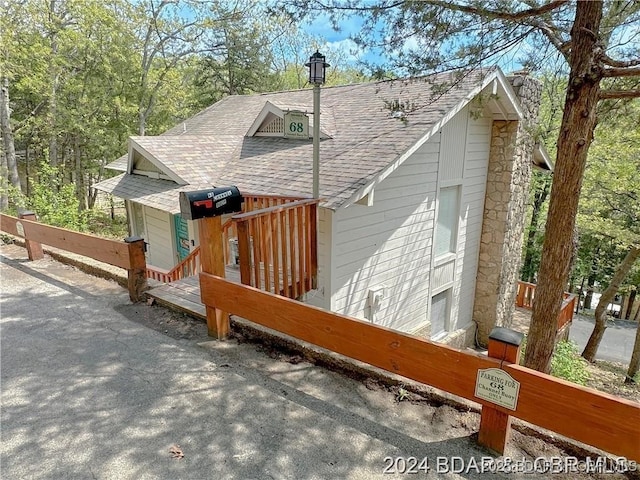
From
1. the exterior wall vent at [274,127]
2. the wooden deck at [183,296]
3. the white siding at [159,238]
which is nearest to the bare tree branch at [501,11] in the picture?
the wooden deck at [183,296]

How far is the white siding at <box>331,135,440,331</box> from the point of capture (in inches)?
229

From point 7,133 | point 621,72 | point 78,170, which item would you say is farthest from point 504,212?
point 78,170

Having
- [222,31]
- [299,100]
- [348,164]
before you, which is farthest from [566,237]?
[222,31]

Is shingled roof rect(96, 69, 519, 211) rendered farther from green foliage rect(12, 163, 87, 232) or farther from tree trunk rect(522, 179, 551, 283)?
tree trunk rect(522, 179, 551, 283)

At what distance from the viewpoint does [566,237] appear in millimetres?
4027

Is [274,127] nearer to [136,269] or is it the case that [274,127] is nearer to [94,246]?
[94,246]

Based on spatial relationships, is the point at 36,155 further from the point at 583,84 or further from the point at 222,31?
the point at 583,84

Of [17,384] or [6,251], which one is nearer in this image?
[17,384]

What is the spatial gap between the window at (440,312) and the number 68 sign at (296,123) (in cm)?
443

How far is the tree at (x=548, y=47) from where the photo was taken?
12.0 feet

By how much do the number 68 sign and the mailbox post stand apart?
8.72 ft

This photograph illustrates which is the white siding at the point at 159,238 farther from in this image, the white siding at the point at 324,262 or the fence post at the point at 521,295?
the fence post at the point at 521,295

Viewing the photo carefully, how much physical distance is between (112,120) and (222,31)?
7.91 meters

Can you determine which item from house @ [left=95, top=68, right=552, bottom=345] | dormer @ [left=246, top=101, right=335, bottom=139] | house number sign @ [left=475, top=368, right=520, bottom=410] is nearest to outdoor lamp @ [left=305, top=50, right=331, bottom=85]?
house @ [left=95, top=68, right=552, bottom=345]
